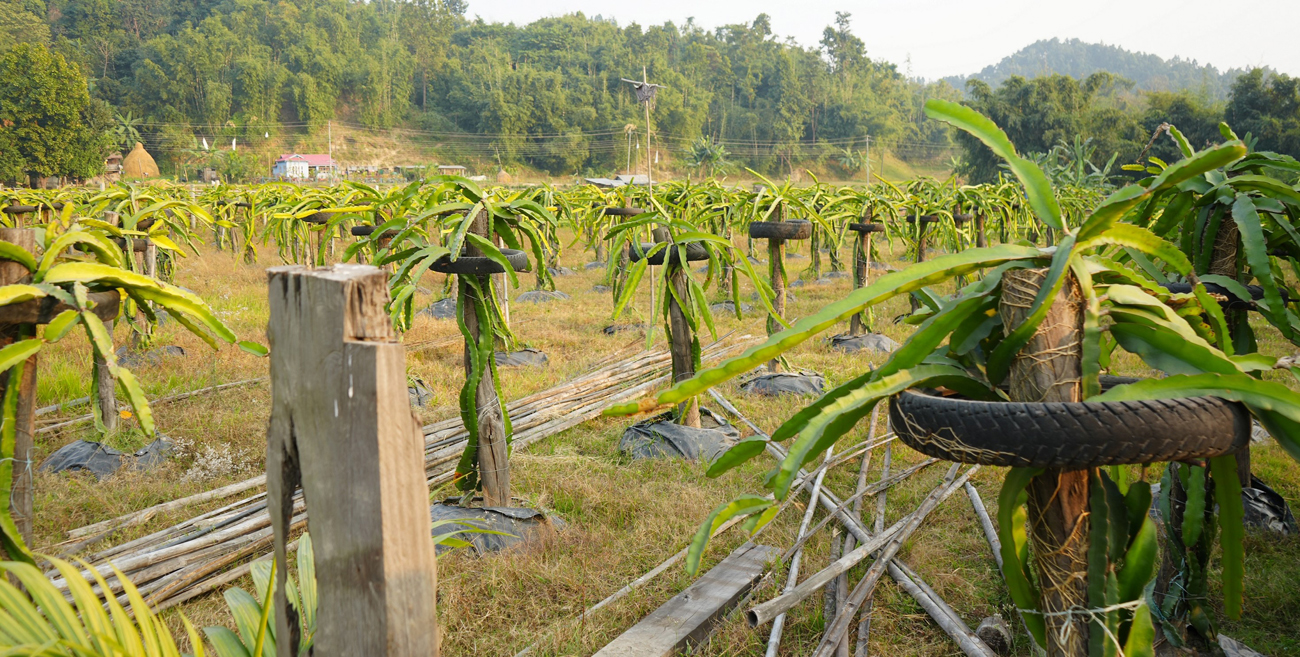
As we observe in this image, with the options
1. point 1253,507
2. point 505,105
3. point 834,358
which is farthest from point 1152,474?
point 505,105

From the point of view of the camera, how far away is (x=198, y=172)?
52.9 metres

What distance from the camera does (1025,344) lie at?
1.23 meters

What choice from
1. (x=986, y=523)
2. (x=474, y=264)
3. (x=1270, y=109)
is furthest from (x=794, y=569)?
(x=1270, y=109)

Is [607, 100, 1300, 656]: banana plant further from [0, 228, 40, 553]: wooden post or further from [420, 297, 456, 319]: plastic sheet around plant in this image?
[420, 297, 456, 319]: plastic sheet around plant

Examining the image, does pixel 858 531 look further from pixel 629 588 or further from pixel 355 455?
pixel 355 455

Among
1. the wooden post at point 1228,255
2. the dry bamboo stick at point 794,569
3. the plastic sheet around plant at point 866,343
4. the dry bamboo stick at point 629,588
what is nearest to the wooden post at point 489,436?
the dry bamboo stick at point 629,588

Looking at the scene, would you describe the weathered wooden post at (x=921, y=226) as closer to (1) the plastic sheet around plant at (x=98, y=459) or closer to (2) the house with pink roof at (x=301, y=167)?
(1) the plastic sheet around plant at (x=98, y=459)

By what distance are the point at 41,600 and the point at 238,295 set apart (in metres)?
9.04

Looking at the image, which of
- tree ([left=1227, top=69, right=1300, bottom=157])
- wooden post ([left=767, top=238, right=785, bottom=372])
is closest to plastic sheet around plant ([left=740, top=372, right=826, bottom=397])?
wooden post ([left=767, top=238, right=785, bottom=372])

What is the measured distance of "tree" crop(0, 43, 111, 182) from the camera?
3167cm

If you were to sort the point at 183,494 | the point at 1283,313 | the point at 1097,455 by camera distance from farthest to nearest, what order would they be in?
the point at 183,494 → the point at 1283,313 → the point at 1097,455

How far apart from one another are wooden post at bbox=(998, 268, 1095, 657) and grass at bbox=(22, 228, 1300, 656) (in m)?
1.22

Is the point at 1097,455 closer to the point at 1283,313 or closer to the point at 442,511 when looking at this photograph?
the point at 1283,313

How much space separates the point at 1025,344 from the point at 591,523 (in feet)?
8.23
